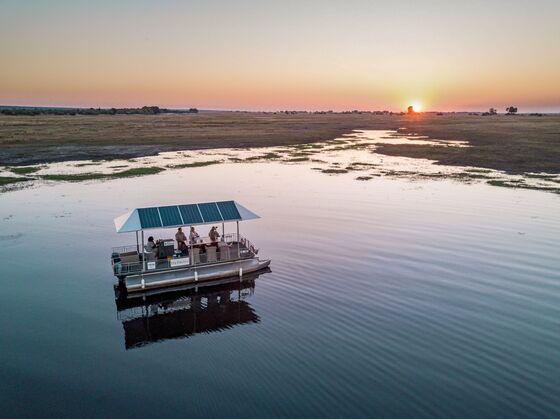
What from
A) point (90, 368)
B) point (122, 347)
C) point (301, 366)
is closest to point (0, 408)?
point (90, 368)

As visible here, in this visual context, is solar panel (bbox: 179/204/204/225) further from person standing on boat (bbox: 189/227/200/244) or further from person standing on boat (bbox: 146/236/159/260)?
person standing on boat (bbox: 146/236/159/260)

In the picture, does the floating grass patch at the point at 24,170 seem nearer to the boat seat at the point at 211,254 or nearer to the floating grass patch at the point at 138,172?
the floating grass patch at the point at 138,172

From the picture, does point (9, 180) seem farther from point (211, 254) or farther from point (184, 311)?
point (184, 311)

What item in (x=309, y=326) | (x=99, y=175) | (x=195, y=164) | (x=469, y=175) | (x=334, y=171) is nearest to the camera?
(x=309, y=326)

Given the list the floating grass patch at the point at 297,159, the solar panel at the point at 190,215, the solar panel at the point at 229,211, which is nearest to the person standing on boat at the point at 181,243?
the solar panel at the point at 190,215

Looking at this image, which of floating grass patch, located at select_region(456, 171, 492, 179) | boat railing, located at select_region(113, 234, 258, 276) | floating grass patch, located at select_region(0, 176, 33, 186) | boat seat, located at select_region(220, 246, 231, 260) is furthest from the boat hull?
floating grass patch, located at select_region(456, 171, 492, 179)

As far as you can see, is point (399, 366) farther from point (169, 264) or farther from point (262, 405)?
point (169, 264)

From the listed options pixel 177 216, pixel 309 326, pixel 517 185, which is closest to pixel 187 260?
pixel 177 216
